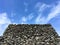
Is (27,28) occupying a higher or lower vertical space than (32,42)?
higher

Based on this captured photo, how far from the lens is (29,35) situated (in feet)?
77.6

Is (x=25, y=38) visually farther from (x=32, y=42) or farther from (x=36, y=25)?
(x=36, y=25)

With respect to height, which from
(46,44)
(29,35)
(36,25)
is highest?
(36,25)

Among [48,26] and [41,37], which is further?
[48,26]

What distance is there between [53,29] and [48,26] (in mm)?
858

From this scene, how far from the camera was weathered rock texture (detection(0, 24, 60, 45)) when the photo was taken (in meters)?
22.8

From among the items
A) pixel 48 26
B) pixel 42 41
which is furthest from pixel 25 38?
pixel 48 26

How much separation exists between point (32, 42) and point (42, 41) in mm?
1217

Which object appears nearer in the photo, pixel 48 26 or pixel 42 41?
pixel 42 41

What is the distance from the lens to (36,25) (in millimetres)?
25047

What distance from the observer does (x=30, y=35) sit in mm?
23656

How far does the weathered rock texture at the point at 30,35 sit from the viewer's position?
74.9 ft

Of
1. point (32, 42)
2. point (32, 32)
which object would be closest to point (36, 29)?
point (32, 32)

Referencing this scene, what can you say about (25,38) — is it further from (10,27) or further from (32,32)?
(10,27)
